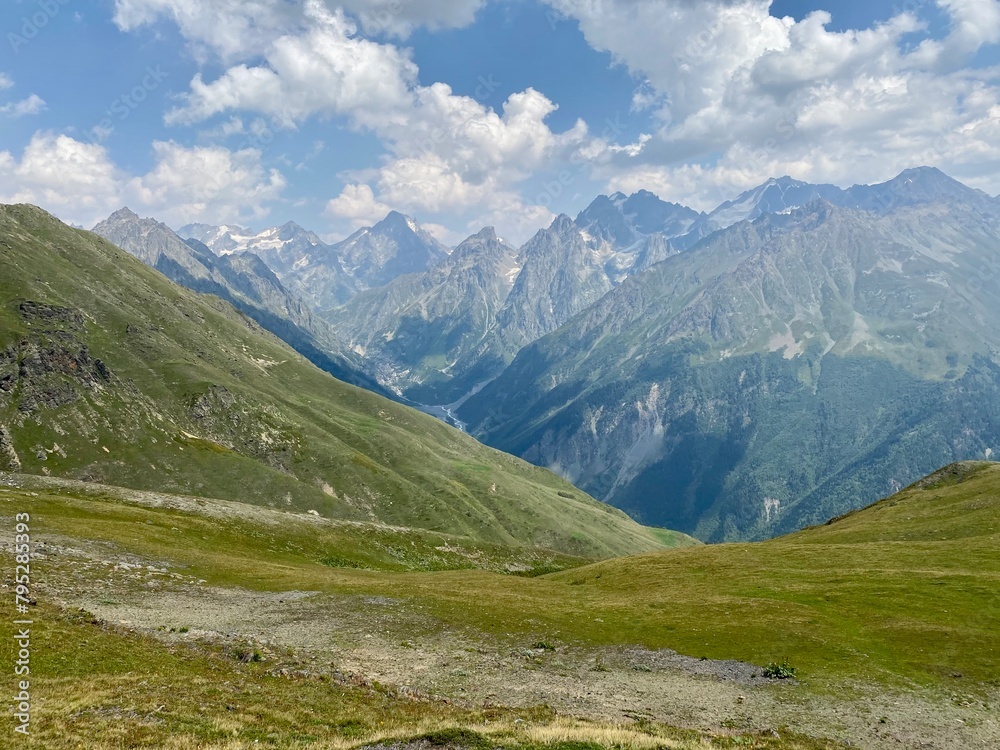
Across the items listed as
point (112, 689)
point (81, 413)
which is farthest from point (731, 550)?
point (81, 413)

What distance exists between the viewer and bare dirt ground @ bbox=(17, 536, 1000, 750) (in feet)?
98.1

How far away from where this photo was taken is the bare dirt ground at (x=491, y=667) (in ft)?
98.1

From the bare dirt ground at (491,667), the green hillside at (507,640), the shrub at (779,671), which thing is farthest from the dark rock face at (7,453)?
the shrub at (779,671)

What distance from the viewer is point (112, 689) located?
80.0ft

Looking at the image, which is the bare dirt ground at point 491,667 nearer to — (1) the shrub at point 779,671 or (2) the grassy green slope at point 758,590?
(1) the shrub at point 779,671

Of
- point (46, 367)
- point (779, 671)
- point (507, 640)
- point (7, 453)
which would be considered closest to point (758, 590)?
point (779, 671)

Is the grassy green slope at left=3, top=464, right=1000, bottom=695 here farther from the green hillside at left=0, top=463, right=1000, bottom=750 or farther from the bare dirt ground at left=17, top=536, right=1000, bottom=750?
the bare dirt ground at left=17, top=536, right=1000, bottom=750

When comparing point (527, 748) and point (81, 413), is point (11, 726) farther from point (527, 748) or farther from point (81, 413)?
point (81, 413)

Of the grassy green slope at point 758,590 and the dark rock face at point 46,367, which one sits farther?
the dark rock face at point 46,367

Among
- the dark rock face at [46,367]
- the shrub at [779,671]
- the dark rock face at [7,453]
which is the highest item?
the dark rock face at [46,367]

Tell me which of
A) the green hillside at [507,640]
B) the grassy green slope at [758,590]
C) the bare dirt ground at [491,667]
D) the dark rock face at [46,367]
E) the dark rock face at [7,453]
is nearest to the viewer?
the green hillside at [507,640]

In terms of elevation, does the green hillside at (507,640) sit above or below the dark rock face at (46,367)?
below

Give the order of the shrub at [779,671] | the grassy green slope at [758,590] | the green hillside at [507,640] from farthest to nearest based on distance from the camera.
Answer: the grassy green slope at [758,590]
the shrub at [779,671]
the green hillside at [507,640]

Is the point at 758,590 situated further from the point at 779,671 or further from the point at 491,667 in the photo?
the point at 491,667
